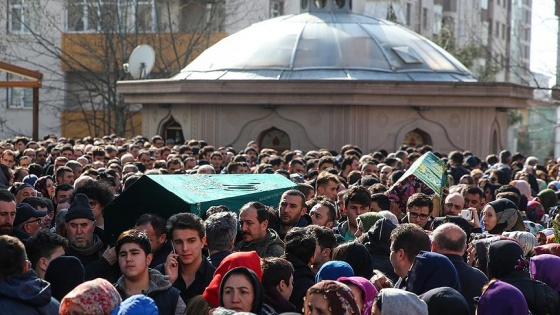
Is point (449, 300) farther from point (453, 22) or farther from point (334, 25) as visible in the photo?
point (453, 22)

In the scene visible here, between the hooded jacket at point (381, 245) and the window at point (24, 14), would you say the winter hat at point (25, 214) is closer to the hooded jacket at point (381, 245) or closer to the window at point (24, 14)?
the hooded jacket at point (381, 245)

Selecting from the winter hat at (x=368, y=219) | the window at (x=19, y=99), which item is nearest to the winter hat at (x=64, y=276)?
the winter hat at (x=368, y=219)

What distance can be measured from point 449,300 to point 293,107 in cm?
2535

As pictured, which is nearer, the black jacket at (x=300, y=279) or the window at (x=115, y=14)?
the black jacket at (x=300, y=279)

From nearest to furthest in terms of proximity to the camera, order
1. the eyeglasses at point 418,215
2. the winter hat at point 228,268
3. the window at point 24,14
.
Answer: the winter hat at point 228,268
the eyeglasses at point 418,215
the window at point 24,14

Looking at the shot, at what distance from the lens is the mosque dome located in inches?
1359

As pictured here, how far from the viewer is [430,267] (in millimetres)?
8438

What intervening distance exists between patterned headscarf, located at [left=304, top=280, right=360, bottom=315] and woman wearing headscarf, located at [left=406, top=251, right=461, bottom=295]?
4.71ft

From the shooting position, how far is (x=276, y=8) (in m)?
54.1

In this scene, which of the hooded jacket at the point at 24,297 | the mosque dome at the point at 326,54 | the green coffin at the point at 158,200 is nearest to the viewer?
the hooded jacket at the point at 24,297

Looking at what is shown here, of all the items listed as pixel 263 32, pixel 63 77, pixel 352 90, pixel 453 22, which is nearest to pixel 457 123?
pixel 352 90

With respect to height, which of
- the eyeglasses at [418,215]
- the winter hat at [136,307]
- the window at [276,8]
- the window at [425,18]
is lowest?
the winter hat at [136,307]

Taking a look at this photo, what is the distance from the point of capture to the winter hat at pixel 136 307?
6656mm

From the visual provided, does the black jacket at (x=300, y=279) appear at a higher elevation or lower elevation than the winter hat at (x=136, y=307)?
lower
